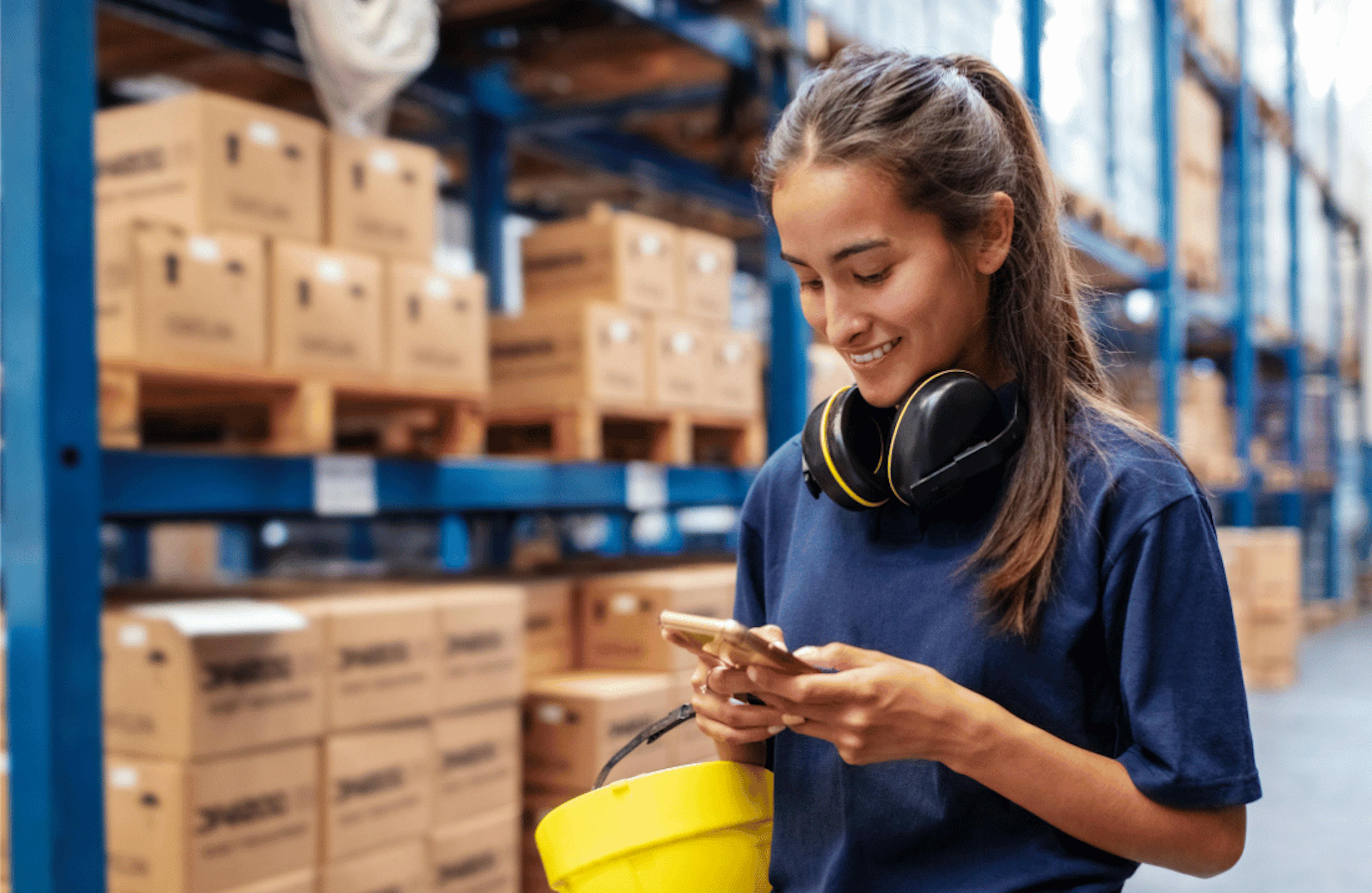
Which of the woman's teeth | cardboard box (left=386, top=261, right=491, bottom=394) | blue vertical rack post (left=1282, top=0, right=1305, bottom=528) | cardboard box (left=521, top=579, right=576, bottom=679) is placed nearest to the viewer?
the woman's teeth

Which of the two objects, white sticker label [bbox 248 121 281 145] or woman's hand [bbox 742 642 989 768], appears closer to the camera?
woman's hand [bbox 742 642 989 768]

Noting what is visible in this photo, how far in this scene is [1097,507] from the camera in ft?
3.51

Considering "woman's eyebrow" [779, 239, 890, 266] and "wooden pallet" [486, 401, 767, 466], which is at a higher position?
"woman's eyebrow" [779, 239, 890, 266]

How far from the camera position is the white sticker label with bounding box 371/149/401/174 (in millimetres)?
2996

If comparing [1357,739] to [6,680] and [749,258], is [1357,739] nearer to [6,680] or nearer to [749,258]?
[749,258]

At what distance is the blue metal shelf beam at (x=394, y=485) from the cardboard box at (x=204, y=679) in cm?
25

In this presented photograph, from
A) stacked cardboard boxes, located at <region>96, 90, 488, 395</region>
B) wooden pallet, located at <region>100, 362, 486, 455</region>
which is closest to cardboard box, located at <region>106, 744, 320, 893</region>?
wooden pallet, located at <region>100, 362, 486, 455</region>

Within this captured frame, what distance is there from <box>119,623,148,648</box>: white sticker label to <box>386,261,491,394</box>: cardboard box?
89 centimetres

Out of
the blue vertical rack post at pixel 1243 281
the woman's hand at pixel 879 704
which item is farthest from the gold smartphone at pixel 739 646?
the blue vertical rack post at pixel 1243 281

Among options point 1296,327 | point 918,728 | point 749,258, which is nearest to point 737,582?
point 918,728

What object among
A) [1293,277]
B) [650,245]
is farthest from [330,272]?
[1293,277]

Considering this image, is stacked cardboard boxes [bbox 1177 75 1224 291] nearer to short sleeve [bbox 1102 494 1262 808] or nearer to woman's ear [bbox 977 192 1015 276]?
woman's ear [bbox 977 192 1015 276]

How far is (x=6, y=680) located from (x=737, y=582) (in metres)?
1.65

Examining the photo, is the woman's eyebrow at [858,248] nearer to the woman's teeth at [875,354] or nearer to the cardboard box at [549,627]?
the woman's teeth at [875,354]
